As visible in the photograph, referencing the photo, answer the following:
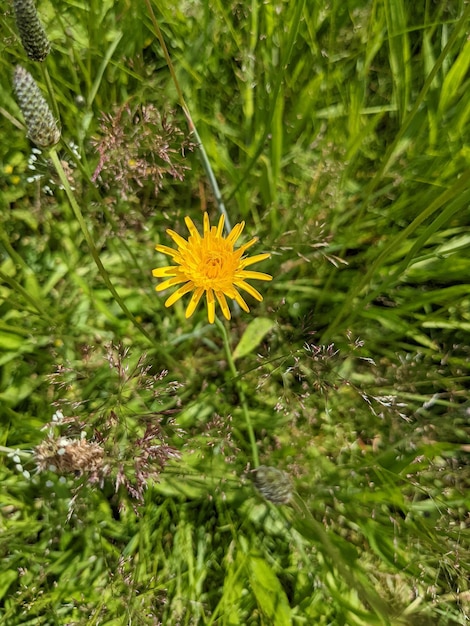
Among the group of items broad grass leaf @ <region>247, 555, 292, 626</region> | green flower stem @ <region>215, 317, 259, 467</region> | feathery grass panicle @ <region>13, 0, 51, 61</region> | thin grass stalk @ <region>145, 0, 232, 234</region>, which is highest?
feathery grass panicle @ <region>13, 0, 51, 61</region>

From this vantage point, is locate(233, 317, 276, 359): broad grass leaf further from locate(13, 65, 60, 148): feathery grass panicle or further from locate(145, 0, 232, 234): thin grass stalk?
locate(13, 65, 60, 148): feathery grass panicle

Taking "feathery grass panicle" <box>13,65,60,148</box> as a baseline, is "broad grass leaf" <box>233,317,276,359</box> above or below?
below


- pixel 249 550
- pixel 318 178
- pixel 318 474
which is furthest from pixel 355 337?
pixel 249 550

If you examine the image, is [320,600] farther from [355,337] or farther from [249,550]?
[355,337]

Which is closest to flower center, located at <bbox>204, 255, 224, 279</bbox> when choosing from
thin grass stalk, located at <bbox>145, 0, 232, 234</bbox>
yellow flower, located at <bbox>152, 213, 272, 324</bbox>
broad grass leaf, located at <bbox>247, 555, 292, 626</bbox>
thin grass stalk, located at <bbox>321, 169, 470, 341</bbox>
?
yellow flower, located at <bbox>152, 213, 272, 324</bbox>

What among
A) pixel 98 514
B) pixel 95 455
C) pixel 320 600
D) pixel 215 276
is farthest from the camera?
pixel 98 514

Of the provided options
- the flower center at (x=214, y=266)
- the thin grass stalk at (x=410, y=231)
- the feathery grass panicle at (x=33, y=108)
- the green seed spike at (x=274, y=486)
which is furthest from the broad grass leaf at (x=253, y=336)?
the feathery grass panicle at (x=33, y=108)

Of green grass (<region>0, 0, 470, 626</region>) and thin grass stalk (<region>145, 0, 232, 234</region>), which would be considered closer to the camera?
thin grass stalk (<region>145, 0, 232, 234</region>)

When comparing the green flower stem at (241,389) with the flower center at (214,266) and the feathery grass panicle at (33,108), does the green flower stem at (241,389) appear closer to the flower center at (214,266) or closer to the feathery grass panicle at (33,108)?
the flower center at (214,266)
